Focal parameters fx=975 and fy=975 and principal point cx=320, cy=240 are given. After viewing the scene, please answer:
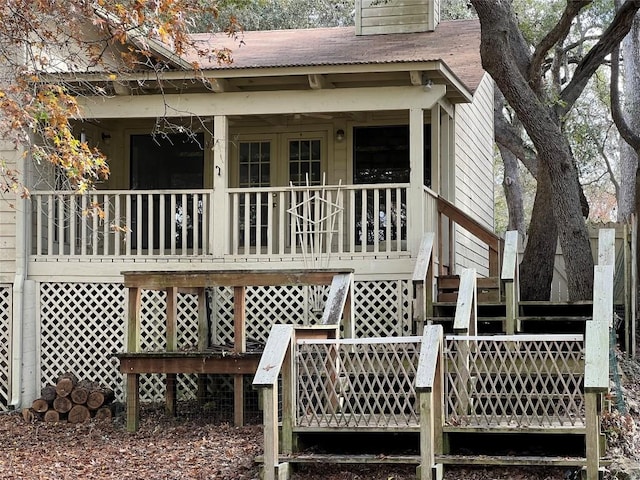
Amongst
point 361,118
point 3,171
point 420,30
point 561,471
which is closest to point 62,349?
point 3,171

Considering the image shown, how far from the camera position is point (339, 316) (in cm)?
927

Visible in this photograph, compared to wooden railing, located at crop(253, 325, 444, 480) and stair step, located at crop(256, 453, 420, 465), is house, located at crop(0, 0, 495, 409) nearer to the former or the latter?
wooden railing, located at crop(253, 325, 444, 480)

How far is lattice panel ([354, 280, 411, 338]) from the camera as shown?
1166 cm

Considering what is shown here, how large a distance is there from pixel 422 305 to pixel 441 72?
2.89 metres

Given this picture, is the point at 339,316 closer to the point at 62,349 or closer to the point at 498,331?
the point at 498,331

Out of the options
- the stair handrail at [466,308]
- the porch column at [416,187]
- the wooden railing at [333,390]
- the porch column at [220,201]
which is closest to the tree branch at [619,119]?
the porch column at [416,187]

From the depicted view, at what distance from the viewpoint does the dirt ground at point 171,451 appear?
25.8 ft

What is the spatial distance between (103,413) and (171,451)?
2.52 m

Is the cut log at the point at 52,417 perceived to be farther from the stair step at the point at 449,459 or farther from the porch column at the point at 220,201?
the stair step at the point at 449,459

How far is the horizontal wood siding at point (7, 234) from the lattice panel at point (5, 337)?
20 centimetres

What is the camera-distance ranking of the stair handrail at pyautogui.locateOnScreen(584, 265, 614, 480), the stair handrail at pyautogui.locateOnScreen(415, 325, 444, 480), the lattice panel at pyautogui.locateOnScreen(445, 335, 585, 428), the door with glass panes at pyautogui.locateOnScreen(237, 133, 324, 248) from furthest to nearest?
1. the door with glass panes at pyautogui.locateOnScreen(237, 133, 324, 248)
2. the lattice panel at pyautogui.locateOnScreen(445, 335, 585, 428)
3. the stair handrail at pyautogui.locateOnScreen(415, 325, 444, 480)
4. the stair handrail at pyautogui.locateOnScreen(584, 265, 614, 480)

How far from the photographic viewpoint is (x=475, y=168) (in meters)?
17.6

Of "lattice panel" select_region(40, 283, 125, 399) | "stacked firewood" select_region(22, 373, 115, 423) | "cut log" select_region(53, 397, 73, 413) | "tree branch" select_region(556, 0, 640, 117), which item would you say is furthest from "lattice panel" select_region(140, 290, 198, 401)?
"tree branch" select_region(556, 0, 640, 117)

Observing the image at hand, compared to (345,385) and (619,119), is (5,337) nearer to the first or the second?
(345,385)
